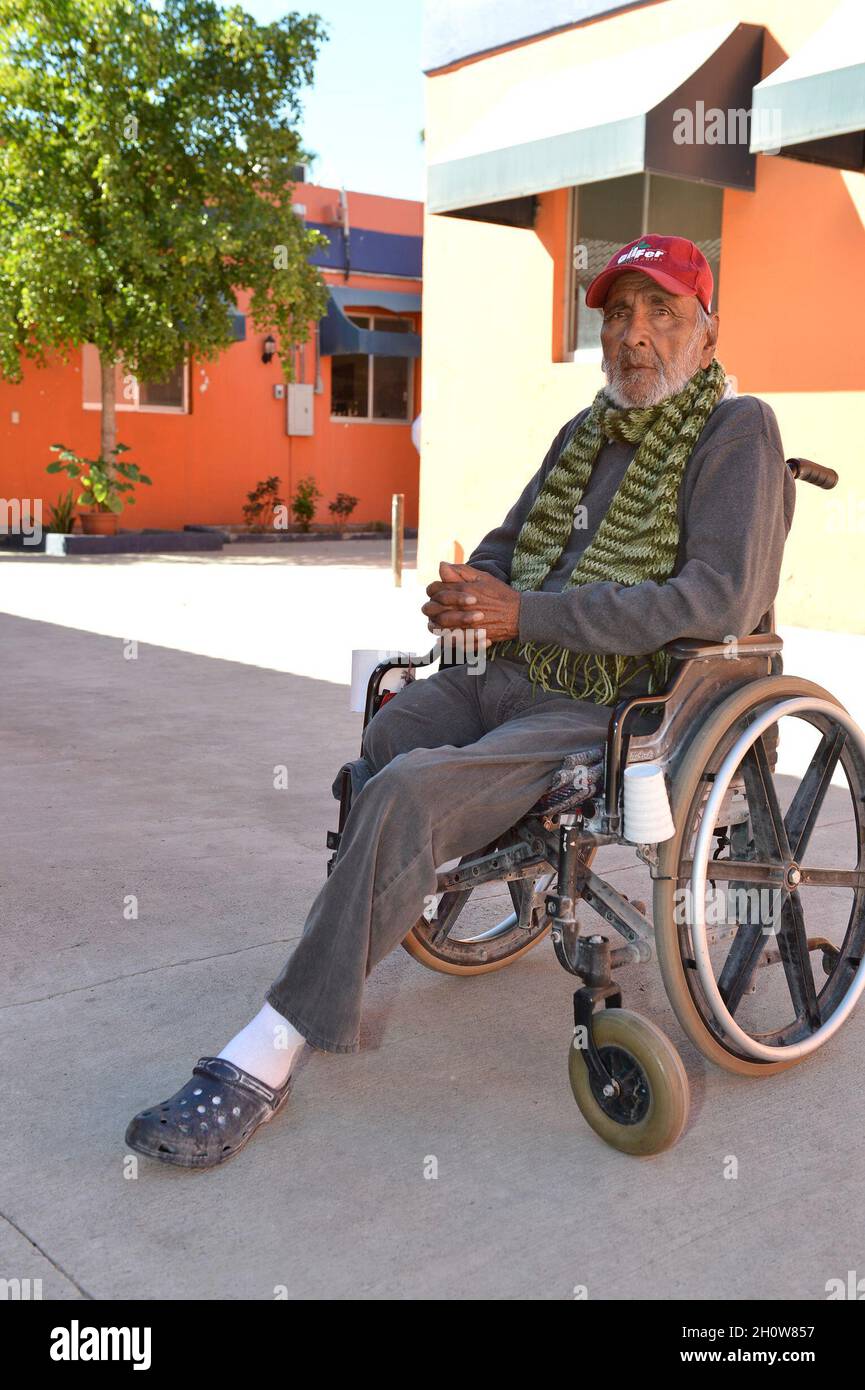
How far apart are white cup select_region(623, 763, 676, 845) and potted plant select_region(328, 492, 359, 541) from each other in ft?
58.0

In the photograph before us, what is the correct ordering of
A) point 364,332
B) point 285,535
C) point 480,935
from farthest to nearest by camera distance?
1. point 364,332
2. point 285,535
3. point 480,935

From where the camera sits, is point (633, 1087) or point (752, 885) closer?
point (633, 1087)

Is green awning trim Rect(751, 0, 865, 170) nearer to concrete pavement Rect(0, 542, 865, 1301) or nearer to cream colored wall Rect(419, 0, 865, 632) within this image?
cream colored wall Rect(419, 0, 865, 632)

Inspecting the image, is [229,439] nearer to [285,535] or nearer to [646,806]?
[285,535]

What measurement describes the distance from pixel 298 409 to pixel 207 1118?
1823 centimetres

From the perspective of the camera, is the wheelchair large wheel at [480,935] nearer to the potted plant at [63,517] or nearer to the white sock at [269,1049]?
the white sock at [269,1049]

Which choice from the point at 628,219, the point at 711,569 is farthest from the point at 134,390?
the point at 711,569

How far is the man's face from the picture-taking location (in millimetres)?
2844

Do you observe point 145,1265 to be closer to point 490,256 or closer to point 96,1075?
point 96,1075

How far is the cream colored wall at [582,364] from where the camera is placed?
8.47m

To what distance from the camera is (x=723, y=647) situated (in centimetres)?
264

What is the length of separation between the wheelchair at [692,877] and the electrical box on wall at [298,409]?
1731cm

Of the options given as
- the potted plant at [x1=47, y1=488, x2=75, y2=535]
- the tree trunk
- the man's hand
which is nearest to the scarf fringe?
the man's hand

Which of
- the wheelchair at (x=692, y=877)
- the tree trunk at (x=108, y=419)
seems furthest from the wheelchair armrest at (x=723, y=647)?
the tree trunk at (x=108, y=419)
